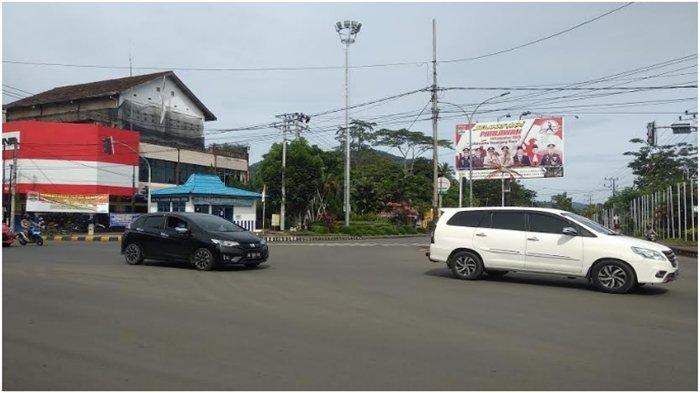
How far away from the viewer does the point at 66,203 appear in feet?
124

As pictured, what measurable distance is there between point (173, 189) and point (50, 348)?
3329 cm

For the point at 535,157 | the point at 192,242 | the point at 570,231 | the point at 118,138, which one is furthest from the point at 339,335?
the point at 535,157

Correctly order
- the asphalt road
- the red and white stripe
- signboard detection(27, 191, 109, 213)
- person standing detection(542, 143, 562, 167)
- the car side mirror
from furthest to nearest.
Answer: person standing detection(542, 143, 562, 167)
the red and white stripe
signboard detection(27, 191, 109, 213)
the car side mirror
the asphalt road

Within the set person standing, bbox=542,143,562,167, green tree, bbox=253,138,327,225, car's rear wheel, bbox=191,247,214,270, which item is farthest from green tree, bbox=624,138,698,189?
car's rear wheel, bbox=191,247,214,270

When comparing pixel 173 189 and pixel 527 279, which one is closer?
pixel 527 279

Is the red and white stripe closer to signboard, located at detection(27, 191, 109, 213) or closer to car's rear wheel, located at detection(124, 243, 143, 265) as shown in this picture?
signboard, located at detection(27, 191, 109, 213)

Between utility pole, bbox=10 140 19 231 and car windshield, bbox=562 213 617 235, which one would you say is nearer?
car windshield, bbox=562 213 617 235

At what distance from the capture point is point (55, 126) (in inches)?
1583

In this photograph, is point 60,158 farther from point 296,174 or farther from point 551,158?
point 551,158

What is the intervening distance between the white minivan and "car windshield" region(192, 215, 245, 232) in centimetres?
508

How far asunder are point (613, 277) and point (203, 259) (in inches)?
346

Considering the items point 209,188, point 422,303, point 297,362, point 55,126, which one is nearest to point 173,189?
point 209,188

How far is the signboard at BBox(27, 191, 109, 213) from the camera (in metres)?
37.2

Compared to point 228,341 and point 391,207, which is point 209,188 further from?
point 228,341
